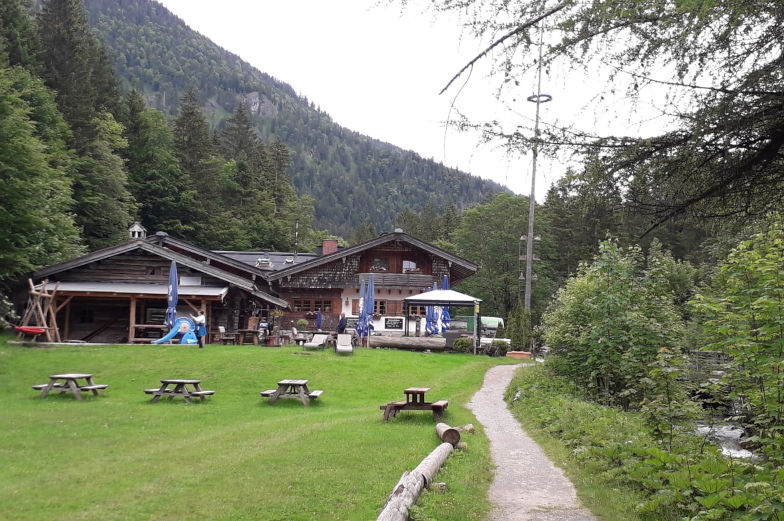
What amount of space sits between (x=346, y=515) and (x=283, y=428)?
591 centimetres

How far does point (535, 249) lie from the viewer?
55156 millimetres

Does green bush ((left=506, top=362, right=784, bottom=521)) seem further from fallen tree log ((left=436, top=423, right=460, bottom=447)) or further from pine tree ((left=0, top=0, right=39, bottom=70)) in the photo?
pine tree ((left=0, top=0, right=39, bottom=70))

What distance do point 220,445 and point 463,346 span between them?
1976 centimetres

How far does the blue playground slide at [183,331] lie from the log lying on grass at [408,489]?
59.6ft

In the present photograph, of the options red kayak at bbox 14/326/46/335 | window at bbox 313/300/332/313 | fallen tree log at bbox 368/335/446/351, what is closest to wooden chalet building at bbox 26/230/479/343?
window at bbox 313/300/332/313

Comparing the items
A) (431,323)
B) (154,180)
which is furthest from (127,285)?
(154,180)

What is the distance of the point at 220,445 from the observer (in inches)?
425

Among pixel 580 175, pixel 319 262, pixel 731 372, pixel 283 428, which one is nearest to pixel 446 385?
pixel 283 428

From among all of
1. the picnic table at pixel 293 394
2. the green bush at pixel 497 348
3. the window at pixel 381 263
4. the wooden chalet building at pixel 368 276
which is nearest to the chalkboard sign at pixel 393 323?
the wooden chalet building at pixel 368 276

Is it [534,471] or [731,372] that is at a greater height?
[731,372]

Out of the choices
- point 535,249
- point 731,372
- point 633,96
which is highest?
point 535,249

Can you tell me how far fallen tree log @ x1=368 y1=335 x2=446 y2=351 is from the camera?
95.0 ft

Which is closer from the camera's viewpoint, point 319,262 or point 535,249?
point 319,262

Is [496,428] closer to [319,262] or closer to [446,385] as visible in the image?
[446,385]
